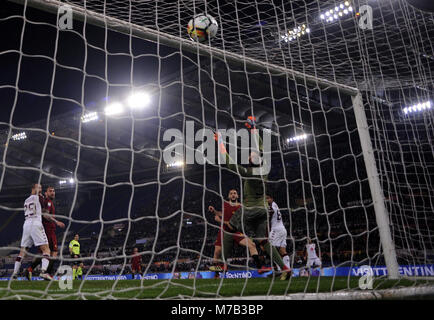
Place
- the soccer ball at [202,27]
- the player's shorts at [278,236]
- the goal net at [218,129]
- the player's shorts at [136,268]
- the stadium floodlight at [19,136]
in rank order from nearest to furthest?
the goal net at [218,129]
the soccer ball at [202,27]
the player's shorts at [278,236]
the player's shorts at [136,268]
the stadium floodlight at [19,136]

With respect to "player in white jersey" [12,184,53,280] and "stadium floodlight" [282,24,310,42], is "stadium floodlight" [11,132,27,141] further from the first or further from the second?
"stadium floodlight" [282,24,310,42]

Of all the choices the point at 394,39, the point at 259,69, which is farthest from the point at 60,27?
the point at 394,39

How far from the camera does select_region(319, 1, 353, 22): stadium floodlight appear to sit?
4.71 m

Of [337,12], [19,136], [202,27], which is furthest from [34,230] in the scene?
[19,136]

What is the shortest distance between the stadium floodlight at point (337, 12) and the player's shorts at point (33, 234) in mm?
4820

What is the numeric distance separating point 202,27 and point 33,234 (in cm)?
346

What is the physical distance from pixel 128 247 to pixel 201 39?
50.3ft

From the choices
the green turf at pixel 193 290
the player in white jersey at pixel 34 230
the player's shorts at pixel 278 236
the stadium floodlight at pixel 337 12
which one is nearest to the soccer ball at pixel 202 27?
the stadium floodlight at pixel 337 12

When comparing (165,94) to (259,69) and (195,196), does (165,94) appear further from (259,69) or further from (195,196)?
(259,69)

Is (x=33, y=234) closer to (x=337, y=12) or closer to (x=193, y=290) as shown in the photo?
(x=193, y=290)

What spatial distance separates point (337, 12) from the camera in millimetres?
4867

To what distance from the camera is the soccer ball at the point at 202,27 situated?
3490 mm

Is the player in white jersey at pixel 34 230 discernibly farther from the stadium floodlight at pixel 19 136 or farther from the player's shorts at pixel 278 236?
the stadium floodlight at pixel 19 136

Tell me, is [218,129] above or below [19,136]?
below
